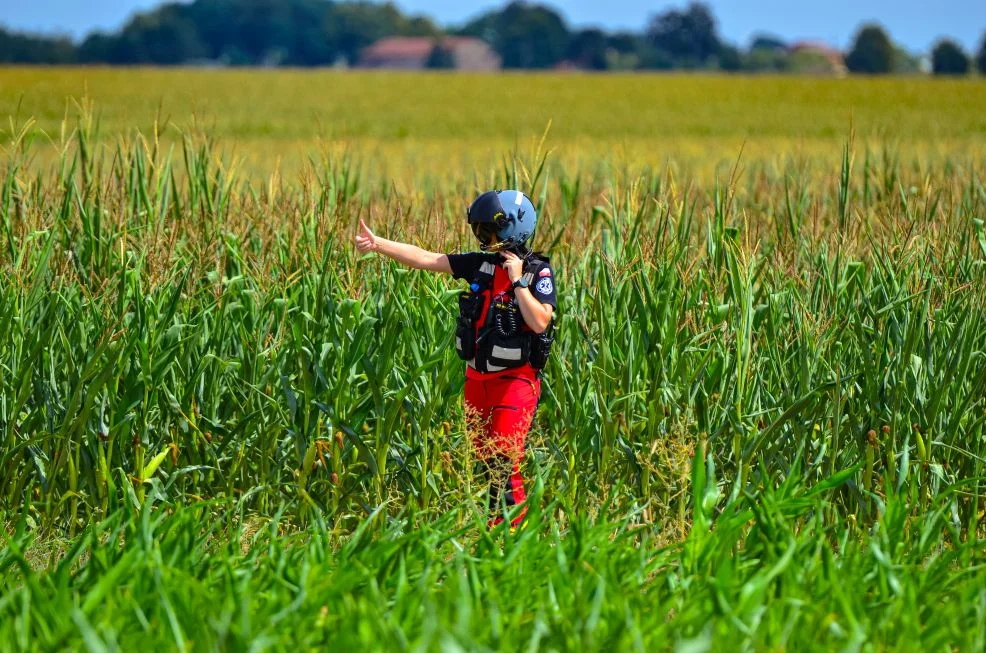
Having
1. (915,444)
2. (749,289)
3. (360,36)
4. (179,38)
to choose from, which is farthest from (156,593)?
(360,36)

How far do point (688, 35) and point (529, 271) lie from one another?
344 feet

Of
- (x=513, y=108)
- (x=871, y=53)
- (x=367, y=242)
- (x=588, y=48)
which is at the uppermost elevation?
(x=588, y=48)

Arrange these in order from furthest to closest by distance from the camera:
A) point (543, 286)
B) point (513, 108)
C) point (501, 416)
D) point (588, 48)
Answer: point (588, 48) → point (513, 108) → point (501, 416) → point (543, 286)

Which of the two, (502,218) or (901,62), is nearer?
(502,218)

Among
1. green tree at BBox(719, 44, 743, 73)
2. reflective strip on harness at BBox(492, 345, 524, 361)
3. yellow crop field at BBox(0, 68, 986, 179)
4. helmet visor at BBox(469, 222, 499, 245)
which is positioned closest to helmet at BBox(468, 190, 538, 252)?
helmet visor at BBox(469, 222, 499, 245)

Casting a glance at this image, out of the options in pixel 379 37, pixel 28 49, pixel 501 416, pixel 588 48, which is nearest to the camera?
pixel 501 416

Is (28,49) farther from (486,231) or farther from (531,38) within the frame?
(486,231)

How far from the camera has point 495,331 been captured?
371cm

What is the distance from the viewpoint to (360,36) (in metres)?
120

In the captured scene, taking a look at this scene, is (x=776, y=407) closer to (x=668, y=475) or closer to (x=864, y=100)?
(x=668, y=475)

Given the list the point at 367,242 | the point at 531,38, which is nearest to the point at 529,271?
the point at 367,242

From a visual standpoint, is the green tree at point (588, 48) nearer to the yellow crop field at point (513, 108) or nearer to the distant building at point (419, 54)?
the distant building at point (419, 54)

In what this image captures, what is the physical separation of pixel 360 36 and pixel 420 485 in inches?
4761

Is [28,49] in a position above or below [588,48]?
below
